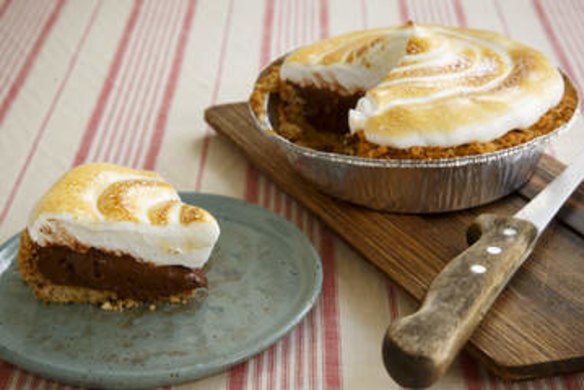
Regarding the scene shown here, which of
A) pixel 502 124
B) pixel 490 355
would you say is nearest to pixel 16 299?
pixel 490 355

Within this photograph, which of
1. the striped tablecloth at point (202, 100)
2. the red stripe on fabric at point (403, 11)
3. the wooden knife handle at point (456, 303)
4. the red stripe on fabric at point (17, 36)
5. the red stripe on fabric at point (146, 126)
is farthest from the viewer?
the red stripe on fabric at point (403, 11)

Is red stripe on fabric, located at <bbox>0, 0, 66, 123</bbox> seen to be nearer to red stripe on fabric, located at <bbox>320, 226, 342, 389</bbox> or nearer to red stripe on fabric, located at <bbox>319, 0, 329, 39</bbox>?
red stripe on fabric, located at <bbox>319, 0, 329, 39</bbox>

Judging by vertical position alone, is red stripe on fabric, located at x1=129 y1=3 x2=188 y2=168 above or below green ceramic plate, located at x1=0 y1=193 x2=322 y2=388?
below

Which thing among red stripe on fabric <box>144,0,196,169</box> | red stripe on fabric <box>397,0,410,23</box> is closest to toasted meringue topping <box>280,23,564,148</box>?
red stripe on fabric <box>144,0,196,169</box>

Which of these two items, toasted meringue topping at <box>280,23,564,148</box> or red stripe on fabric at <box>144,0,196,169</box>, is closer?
toasted meringue topping at <box>280,23,564,148</box>

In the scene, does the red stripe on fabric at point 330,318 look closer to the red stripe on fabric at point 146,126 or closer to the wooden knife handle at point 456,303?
the wooden knife handle at point 456,303

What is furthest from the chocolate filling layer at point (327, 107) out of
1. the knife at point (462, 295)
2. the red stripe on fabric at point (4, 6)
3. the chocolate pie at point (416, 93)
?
the red stripe on fabric at point (4, 6)

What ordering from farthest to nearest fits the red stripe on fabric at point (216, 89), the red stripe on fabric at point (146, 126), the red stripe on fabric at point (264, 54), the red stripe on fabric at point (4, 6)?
the red stripe on fabric at point (4, 6) → the red stripe on fabric at point (146, 126) → the red stripe on fabric at point (216, 89) → the red stripe on fabric at point (264, 54)

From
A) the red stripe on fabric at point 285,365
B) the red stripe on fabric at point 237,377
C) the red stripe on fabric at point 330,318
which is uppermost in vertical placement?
the red stripe on fabric at point 237,377
